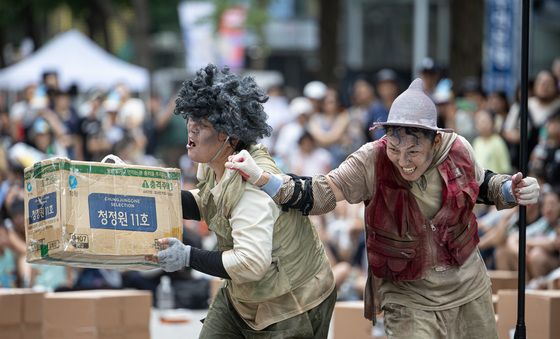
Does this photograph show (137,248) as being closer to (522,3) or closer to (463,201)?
(463,201)

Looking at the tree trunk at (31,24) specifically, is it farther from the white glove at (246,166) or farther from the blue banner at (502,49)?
the white glove at (246,166)

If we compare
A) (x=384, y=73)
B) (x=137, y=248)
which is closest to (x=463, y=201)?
(x=137, y=248)

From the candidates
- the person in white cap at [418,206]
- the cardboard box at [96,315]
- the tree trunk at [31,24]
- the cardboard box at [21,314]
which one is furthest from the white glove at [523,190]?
the tree trunk at [31,24]

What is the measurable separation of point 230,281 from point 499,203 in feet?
4.39

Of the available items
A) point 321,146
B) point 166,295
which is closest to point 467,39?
point 321,146

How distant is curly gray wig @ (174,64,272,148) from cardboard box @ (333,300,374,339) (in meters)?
2.32

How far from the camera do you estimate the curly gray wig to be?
5.46 m

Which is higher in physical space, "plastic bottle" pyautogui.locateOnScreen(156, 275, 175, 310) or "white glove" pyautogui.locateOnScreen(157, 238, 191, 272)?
"white glove" pyautogui.locateOnScreen(157, 238, 191, 272)

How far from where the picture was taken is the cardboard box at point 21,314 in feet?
26.5

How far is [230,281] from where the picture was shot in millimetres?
5672

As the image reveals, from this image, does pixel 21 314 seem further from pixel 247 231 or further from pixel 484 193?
pixel 484 193

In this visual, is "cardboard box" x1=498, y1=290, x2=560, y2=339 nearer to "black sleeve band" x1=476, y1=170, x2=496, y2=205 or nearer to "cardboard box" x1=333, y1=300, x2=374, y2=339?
"cardboard box" x1=333, y1=300, x2=374, y2=339

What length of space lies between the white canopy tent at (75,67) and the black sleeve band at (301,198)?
1955cm

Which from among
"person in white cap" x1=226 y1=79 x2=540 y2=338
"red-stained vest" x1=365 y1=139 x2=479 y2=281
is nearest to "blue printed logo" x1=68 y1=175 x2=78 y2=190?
"person in white cap" x1=226 y1=79 x2=540 y2=338
